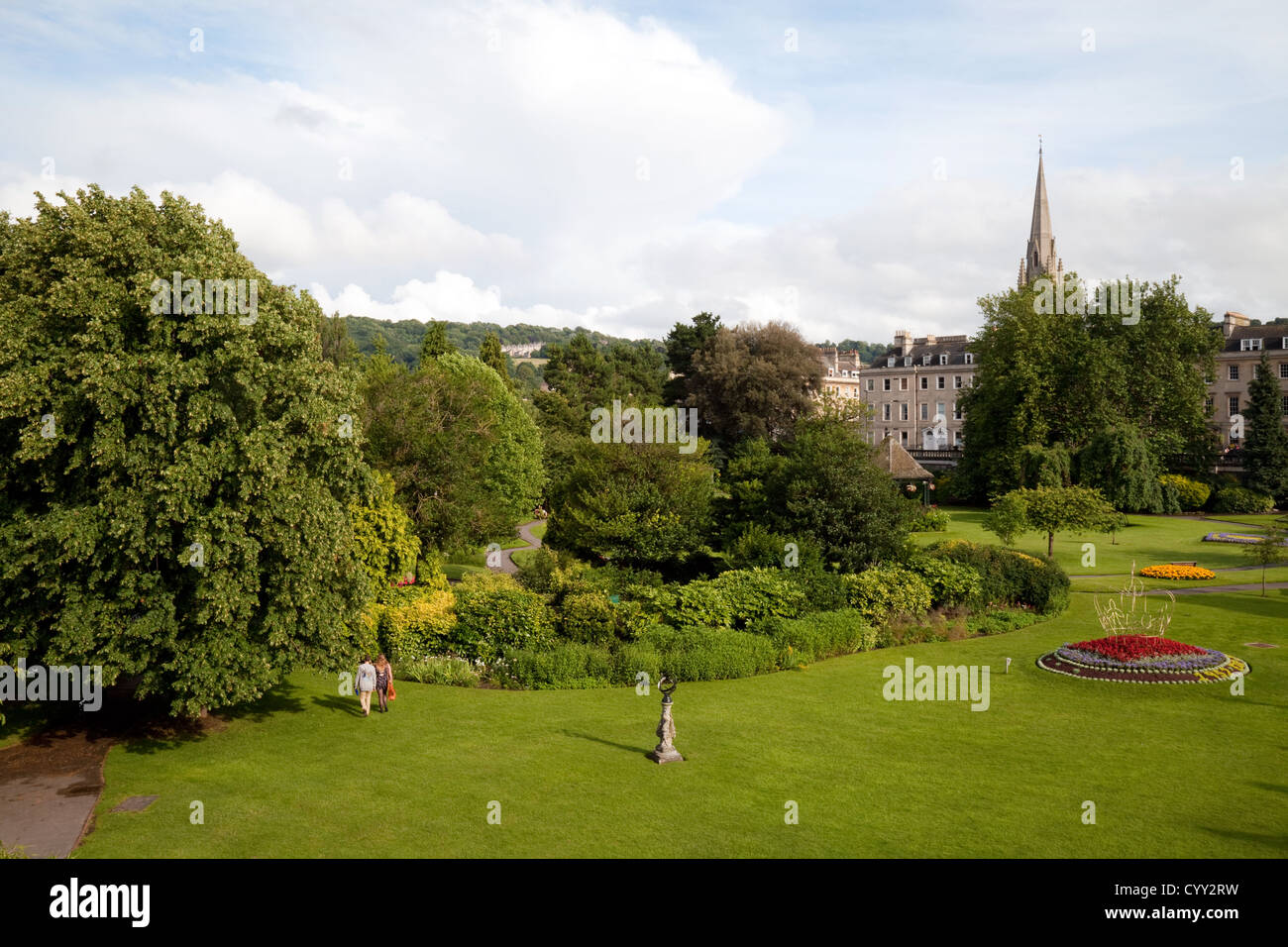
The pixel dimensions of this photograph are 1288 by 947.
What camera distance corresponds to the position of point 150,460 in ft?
64.3

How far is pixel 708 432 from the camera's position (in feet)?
269

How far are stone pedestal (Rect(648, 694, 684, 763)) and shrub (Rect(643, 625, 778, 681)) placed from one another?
702 cm

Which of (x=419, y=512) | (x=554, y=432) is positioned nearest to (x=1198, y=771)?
(x=419, y=512)

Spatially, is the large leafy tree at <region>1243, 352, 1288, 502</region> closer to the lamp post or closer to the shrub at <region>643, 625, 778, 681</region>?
the shrub at <region>643, 625, 778, 681</region>

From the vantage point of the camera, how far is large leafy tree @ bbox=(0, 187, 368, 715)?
757 inches

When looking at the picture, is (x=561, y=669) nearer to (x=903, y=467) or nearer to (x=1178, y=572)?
(x=1178, y=572)

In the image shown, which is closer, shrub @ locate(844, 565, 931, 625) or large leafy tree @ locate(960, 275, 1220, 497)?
shrub @ locate(844, 565, 931, 625)

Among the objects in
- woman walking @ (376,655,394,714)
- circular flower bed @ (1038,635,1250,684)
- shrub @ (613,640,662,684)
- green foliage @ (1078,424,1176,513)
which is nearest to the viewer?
woman walking @ (376,655,394,714)

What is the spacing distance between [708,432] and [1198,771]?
64.1 m

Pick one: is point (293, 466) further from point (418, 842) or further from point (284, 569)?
point (418, 842)

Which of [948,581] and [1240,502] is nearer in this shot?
[948,581]

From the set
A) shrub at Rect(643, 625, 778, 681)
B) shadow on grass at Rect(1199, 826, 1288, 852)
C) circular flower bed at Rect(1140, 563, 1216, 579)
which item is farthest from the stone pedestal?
circular flower bed at Rect(1140, 563, 1216, 579)

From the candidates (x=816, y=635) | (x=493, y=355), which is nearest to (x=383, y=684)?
(x=816, y=635)

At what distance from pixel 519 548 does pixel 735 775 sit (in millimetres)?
43293
